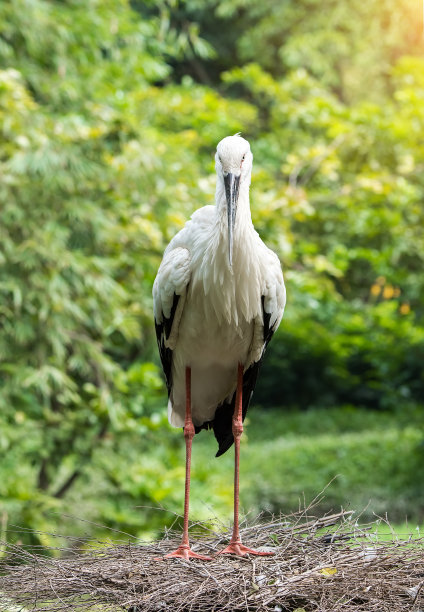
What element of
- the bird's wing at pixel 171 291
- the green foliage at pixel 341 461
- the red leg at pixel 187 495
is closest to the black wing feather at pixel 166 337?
the bird's wing at pixel 171 291

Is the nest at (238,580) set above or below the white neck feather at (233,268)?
below

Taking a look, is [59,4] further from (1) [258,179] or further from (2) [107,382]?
(2) [107,382]

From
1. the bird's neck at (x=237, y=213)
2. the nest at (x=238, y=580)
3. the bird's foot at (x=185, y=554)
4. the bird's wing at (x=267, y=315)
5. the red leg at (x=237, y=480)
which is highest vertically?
the bird's neck at (x=237, y=213)

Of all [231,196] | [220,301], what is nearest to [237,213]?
[231,196]

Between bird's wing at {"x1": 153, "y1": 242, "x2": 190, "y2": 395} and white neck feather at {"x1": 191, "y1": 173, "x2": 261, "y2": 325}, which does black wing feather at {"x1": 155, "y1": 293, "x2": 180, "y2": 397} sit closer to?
bird's wing at {"x1": 153, "y1": 242, "x2": 190, "y2": 395}

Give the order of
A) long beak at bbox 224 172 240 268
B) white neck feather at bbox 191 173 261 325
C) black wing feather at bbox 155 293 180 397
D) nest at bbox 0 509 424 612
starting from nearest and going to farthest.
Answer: nest at bbox 0 509 424 612 < long beak at bbox 224 172 240 268 < white neck feather at bbox 191 173 261 325 < black wing feather at bbox 155 293 180 397

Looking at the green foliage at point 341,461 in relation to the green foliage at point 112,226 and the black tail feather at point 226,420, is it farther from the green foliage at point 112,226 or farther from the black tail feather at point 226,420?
the black tail feather at point 226,420

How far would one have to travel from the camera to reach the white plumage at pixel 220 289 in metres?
3.06

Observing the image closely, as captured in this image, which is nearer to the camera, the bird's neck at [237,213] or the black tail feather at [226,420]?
the bird's neck at [237,213]

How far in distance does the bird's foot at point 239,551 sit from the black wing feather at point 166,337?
85 centimetres

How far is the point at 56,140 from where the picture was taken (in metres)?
5.66

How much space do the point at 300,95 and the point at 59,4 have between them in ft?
11.9

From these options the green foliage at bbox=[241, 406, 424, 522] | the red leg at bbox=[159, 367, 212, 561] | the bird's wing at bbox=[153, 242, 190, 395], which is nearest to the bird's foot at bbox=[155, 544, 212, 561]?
the red leg at bbox=[159, 367, 212, 561]

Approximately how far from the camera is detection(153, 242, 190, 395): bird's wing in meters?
3.26
